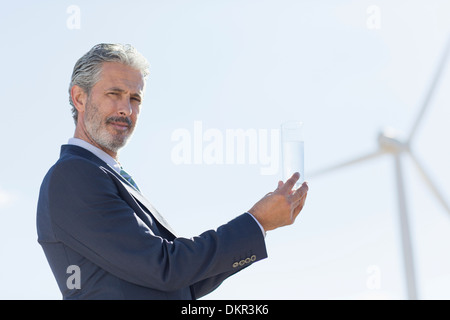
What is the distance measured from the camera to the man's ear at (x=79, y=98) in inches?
236

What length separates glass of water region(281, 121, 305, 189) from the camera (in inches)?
217

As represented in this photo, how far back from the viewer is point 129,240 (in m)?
4.85

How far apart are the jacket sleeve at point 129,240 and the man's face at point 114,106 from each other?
0.65 metres

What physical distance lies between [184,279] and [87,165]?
1.14 m

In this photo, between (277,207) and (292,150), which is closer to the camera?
(277,207)

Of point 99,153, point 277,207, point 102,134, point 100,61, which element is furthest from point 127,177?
point 277,207

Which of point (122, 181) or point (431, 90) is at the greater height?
point (431, 90)

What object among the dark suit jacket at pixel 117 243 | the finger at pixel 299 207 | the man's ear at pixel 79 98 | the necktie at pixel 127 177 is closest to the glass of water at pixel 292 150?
the finger at pixel 299 207

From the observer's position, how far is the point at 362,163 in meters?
25.5

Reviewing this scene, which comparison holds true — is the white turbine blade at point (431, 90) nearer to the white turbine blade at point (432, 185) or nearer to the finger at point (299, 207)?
the white turbine blade at point (432, 185)

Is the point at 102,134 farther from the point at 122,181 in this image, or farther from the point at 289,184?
the point at 289,184

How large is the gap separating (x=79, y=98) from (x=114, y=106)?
0.49 meters
